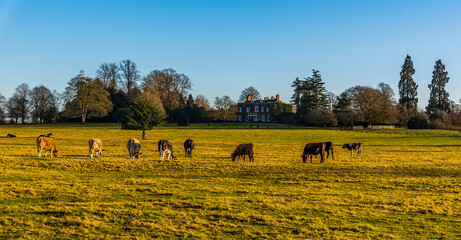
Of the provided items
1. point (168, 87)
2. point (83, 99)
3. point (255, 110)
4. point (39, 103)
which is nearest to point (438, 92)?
point (255, 110)

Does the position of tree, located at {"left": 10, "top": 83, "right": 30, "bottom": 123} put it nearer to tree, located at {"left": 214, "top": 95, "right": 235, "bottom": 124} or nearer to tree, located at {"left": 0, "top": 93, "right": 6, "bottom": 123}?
tree, located at {"left": 0, "top": 93, "right": 6, "bottom": 123}

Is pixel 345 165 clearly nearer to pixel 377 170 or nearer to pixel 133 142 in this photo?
pixel 377 170

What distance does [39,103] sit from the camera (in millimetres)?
81062

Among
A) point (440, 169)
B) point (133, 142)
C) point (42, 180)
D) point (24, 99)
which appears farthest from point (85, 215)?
point (24, 99)

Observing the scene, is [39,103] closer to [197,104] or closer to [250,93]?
[197,104]

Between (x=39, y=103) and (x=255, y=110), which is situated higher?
(x=255, y=110)

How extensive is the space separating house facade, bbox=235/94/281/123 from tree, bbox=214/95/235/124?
19880mm

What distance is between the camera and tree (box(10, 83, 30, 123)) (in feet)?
255

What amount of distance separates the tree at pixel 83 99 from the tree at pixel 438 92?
265 ft

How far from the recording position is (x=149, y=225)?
8.29 m

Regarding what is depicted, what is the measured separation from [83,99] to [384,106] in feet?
212

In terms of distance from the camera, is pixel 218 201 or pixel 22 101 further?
pixel 22 101

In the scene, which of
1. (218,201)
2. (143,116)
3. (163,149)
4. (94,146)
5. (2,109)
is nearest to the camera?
(218,201)

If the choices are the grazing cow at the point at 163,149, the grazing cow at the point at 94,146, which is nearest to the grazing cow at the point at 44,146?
the grazing cow at the point at 94,146
